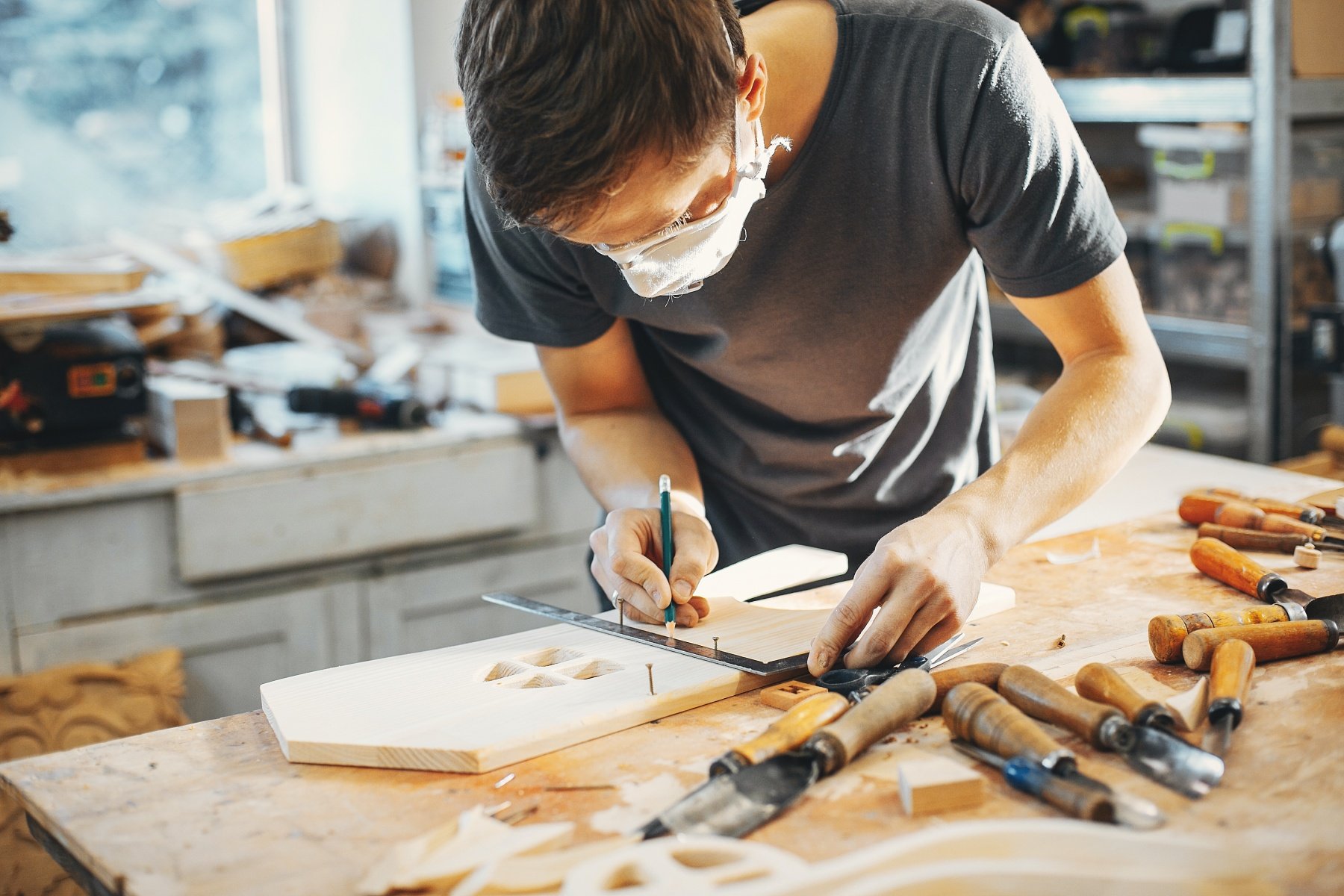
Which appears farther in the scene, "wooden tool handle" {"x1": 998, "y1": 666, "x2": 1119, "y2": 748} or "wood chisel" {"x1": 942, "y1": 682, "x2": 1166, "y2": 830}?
"wooden tool handle" {"x1": 998, "y1": 666, "x2": 1119, "y2": 748}

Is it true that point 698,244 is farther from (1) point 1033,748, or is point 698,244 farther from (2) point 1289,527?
(2) point 1289,527

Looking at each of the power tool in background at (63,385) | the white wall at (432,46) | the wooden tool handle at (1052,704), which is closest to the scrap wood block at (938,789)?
the wooden tool handle at (1052,704)

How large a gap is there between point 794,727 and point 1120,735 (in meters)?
0.26

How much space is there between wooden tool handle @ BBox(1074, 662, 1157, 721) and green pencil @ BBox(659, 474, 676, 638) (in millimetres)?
406

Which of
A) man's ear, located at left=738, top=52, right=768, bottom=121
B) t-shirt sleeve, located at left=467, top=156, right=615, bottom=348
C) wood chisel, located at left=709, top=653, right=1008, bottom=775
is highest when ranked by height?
man's ear, located at left=738, top=52, right=768, bottom=121

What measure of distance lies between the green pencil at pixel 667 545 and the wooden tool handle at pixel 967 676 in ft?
0.96

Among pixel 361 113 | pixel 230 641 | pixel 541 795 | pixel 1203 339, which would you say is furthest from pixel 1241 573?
pixel 361 113

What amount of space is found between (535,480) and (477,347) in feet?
1.69

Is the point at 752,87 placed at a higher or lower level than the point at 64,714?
higher

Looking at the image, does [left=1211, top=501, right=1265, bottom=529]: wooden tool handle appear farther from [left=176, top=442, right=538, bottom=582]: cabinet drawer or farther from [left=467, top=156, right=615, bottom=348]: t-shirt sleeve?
[left=176, top=442, right=538, bottom=582]: cabinet drawer

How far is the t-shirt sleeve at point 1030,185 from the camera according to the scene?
4.51 feet

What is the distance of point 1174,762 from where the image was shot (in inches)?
39.0

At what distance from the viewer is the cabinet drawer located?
2502mm

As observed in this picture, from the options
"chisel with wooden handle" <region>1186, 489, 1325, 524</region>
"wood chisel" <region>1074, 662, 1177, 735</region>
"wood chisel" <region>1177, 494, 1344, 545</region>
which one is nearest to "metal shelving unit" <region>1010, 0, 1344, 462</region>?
"chisel with wooden handle" <region>1186, 489, 1325, 524</region>
